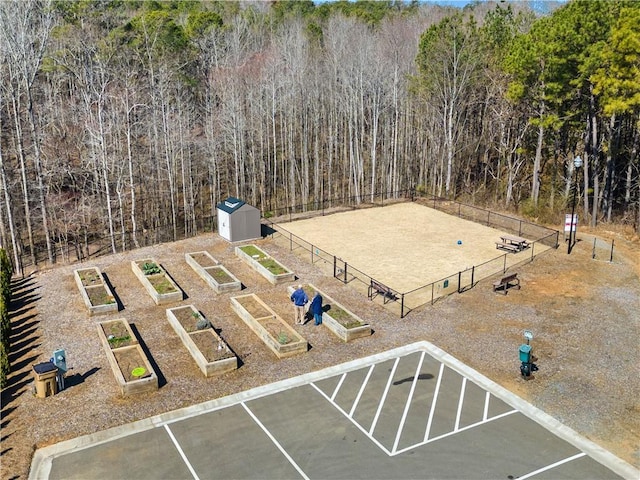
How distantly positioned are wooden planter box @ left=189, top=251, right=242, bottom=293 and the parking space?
6.49 meters

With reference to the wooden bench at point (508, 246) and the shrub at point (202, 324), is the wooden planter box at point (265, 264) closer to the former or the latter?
the shrub at point (202, 324)

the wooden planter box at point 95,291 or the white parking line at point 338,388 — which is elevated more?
the wooden planter box at point 95,291

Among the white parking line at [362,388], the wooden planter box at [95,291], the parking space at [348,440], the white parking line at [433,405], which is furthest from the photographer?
the wooden planter box at [95,291]

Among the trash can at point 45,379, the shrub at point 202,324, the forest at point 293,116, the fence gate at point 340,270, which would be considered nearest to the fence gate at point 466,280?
the fence gate at point 340,270

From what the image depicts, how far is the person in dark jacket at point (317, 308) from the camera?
1714cm

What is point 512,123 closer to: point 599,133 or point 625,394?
point 599,133

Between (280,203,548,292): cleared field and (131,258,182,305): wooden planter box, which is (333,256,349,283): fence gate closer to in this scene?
(280,203,548,292): cleared field

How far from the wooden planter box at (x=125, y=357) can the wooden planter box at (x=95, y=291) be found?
110cm

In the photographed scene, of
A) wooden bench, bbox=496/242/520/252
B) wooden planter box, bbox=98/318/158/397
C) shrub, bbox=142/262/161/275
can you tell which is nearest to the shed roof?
shrub, bbox=142/262/161/275

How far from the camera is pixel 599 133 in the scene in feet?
101

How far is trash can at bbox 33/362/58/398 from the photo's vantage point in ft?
43.3

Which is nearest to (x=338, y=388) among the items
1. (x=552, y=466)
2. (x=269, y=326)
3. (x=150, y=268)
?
(x=269, y=326)

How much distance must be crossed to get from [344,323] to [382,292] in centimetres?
291

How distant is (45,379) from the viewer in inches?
522
